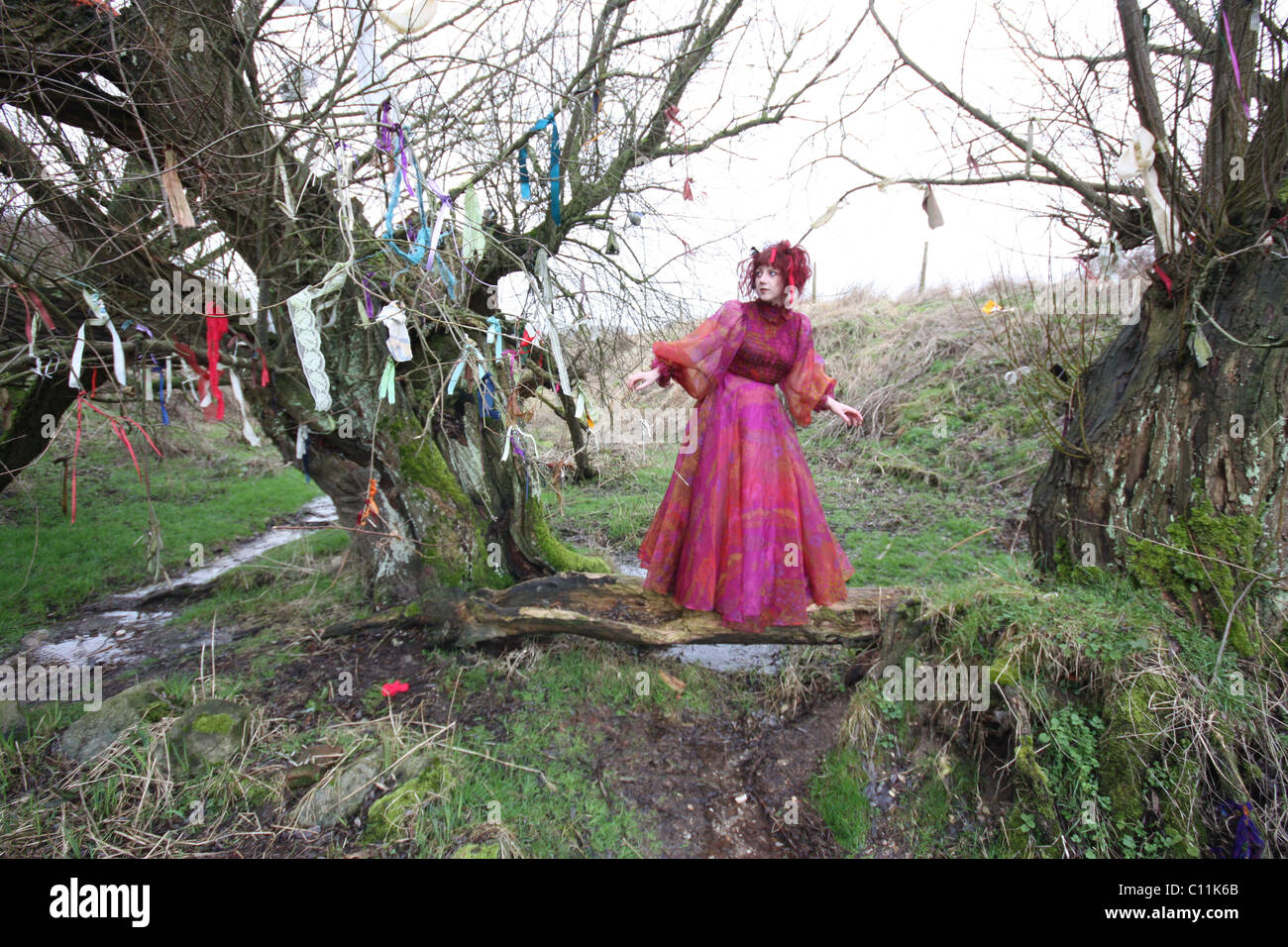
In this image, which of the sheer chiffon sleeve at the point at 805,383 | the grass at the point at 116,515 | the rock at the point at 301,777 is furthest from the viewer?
the grass at the point at 116,515

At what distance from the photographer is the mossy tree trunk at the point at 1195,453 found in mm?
2363

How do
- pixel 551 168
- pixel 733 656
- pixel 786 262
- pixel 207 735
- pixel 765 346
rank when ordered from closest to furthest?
pixel 207 735 < pixel 786 262 < pixel 765 346 < pixel 551 168 < pixel 733 656

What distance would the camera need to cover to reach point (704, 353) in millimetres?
2936

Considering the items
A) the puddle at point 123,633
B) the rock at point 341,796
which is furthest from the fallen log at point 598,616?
the puddle at point 123,633

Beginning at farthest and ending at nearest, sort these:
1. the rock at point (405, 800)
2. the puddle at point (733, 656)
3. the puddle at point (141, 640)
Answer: the puddle at point (141, 640) < the puddle at point (733, 656) < the rock at point (405, 800)

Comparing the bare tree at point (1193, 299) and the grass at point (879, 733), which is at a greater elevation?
the bare tree at point (1193, 299)

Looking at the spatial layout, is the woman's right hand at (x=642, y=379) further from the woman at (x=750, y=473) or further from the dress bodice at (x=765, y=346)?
the dress bodice at (x=765, y=346)

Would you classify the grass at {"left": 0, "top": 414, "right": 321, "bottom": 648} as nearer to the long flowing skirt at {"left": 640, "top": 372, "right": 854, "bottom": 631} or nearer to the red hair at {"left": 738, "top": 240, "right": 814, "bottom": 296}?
the long flowing skirt at {"left": 640, "top": 372, "right": 854, "bottom": 631}

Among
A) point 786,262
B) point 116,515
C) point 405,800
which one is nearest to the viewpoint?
point 405,800

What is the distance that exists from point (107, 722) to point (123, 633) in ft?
6.00

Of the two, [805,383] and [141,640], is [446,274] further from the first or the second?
[141,640]

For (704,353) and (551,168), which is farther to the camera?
(551,168)

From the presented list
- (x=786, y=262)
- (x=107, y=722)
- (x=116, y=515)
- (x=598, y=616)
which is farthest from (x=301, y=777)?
(x=116, y=515)
